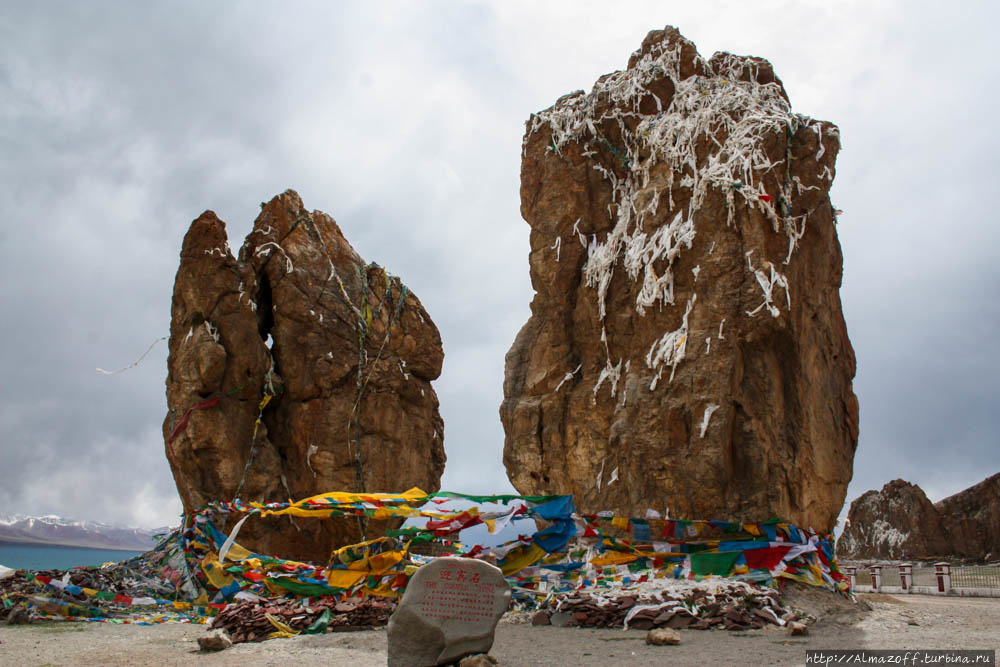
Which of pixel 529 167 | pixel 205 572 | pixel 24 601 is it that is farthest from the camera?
pixel 529 167

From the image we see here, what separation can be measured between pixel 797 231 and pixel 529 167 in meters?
5.82

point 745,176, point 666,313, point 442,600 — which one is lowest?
point 442,600

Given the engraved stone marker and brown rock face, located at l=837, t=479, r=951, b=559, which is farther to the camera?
brown rock face, located at l=837, t=479, r=951, b=559

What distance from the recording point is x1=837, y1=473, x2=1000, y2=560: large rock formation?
2416cm

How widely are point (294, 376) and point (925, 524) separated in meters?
22.7

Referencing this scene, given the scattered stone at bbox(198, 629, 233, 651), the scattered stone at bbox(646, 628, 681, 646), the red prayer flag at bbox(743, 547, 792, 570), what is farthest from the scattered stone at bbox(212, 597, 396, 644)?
the red prayer flag at bbox(743, 547, 792, 570)

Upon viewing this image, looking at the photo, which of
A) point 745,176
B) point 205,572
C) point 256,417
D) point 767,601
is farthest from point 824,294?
point 256,417

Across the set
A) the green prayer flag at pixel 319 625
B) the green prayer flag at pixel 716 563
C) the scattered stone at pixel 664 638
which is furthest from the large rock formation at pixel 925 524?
the green prayer flag at pixel 319 625

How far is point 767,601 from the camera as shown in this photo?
8.33m

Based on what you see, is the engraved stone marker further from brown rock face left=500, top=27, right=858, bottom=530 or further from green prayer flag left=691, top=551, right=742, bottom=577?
brown rock face left=500, top=27, right=858, bottom=530

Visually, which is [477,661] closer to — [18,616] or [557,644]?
[557,644]

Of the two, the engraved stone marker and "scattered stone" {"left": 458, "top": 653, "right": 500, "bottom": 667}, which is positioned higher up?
the engraved stone marker

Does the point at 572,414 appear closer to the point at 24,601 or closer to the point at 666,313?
the point at 666,313

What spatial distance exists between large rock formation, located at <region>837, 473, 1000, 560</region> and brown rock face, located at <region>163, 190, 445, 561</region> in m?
16.5
